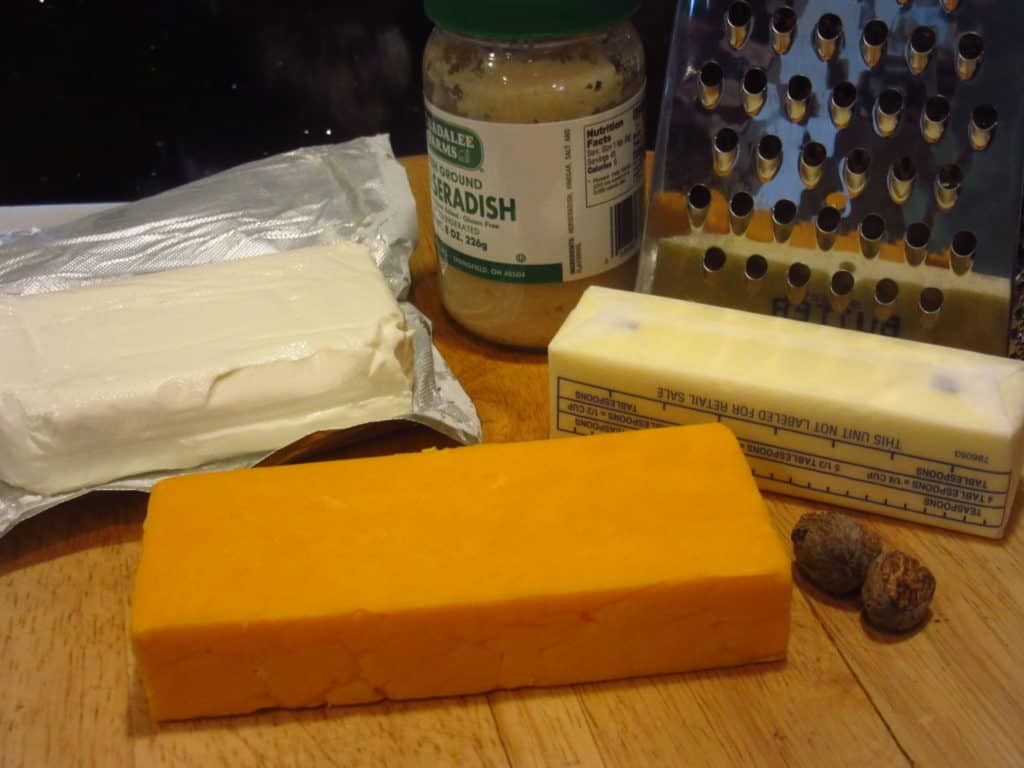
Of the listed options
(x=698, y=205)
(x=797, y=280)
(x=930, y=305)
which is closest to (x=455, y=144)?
(x=698, y=205)

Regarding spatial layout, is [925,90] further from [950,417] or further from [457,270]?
[457,270]

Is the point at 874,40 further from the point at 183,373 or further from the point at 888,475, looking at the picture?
the point at 183,373

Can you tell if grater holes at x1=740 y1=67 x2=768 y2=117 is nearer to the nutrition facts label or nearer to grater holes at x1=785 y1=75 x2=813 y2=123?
grater holes at x1=785 y1=75 x2=813 y2=123

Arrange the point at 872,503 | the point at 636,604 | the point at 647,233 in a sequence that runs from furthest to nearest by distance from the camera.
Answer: the point at 647,233, the point at 872,503, the point at 636,604

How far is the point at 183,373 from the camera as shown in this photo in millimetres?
846

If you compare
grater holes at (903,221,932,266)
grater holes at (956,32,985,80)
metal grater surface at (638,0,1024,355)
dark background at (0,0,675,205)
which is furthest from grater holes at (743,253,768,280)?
dark background at (0,0,675,205)

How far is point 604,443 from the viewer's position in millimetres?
777

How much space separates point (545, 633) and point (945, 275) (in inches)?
19.4

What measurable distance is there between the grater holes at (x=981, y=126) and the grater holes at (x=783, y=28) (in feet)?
0.54

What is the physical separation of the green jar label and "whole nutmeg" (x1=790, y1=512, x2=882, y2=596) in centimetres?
42

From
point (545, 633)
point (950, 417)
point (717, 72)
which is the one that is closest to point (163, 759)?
point (545, 633)

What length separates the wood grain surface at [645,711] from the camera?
671 millimetres

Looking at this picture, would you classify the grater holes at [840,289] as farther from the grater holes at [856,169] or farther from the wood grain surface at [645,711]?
the wood grain surface at [645,711]

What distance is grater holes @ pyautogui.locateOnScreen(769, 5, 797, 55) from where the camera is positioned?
35.0 inches
